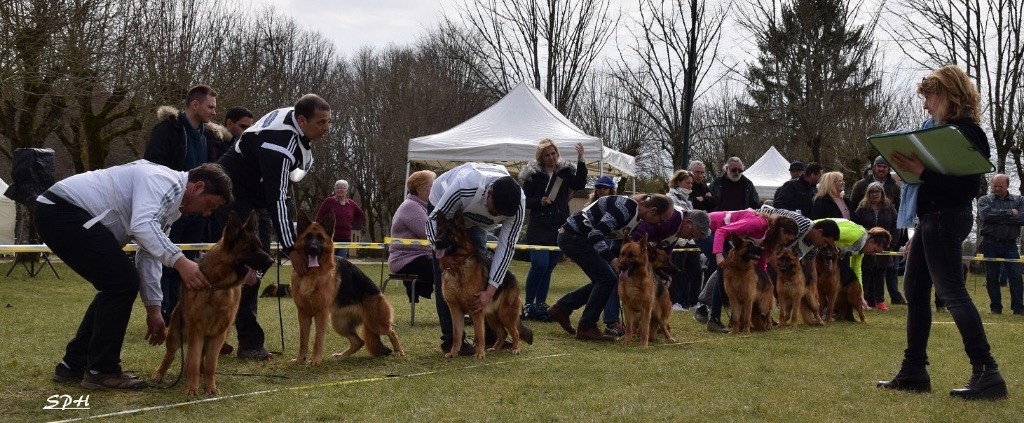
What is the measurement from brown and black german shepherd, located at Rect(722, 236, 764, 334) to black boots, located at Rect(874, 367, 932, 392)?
3390mm

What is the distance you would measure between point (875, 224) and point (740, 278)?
4517mm

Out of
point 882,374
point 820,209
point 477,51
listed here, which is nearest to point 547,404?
point 882,374

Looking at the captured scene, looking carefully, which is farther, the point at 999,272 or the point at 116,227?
the point at 999,272

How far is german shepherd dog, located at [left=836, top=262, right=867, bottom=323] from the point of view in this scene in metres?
10.4

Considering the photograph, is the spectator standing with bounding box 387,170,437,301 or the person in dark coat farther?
the spectator standing with bounding box 387,170,437,301

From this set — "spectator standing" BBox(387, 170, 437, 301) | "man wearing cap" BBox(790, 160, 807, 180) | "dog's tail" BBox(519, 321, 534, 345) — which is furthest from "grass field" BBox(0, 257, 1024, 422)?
"man wearing cap" BBox(790, 160, 807, 180)

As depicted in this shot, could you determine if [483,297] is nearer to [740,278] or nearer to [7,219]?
[740,278]

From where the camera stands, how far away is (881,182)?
12.7 metres

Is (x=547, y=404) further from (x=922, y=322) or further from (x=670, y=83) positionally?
(x=670, y=83)

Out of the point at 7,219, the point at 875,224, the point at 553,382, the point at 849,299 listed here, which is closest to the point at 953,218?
the point at 553,382

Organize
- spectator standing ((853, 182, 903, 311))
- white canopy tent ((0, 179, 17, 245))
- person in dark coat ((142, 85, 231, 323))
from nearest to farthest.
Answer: person in dark coat ((142, 85, 231, 323)) → spectator standing ((853, 182, 903, 311)) → white canopy tent ((0, 179, 17, 245))

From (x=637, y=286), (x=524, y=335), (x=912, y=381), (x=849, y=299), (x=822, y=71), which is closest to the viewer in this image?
(x=912, y=381)

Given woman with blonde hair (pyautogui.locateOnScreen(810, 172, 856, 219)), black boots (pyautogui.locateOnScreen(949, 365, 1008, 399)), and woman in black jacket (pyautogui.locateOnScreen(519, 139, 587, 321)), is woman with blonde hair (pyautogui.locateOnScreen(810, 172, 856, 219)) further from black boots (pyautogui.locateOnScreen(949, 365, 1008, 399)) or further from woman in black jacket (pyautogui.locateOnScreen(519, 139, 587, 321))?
black boots (pyautogui.locateOnScreen(949, 365, 1008, 399))

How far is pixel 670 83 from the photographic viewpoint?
32.7 metres
